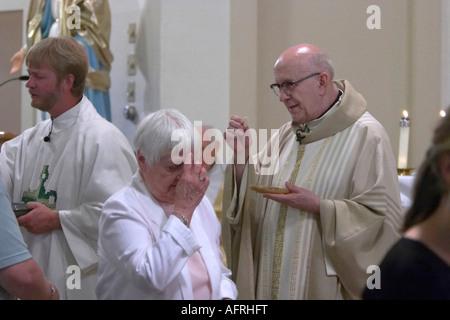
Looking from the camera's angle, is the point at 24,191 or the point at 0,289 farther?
the point at 24,191

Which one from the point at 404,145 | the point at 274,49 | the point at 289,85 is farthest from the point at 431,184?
the point at 274,49

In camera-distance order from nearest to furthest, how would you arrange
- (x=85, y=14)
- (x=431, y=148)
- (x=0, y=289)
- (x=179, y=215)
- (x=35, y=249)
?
(x=431, y=148)
(x=179, y=215)
(x=0, y=289)
(x=35, y=249)
(x=85, y=14)

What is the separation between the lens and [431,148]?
66.0 inches

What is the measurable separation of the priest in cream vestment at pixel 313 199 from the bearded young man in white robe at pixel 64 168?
22.9 inches

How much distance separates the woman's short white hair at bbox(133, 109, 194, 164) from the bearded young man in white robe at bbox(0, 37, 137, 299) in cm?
85

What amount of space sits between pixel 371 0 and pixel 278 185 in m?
3.13

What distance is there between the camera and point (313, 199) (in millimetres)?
2980

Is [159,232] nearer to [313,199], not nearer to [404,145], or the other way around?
[313,199]

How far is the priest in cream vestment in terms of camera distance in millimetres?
2920

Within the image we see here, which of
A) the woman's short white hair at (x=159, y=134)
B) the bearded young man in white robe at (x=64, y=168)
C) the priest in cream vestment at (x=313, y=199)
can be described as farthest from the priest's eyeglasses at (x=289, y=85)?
the woman's short white hair at (x=159, y=134)

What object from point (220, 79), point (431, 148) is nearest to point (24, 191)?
point (431, 148)

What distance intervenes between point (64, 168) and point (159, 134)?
105cm
